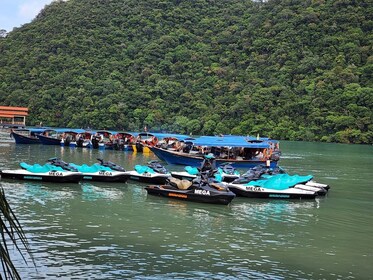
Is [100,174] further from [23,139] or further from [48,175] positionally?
[23,139]

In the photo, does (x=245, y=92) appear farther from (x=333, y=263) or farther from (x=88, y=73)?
(x=333, y=263)

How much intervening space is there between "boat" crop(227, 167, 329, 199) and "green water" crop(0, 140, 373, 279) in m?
0.55

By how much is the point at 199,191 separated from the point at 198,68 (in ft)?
337

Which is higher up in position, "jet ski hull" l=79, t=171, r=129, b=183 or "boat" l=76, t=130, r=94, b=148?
"boat" l=76, t=130, r=94, b=148

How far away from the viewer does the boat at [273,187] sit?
2423 centimetres

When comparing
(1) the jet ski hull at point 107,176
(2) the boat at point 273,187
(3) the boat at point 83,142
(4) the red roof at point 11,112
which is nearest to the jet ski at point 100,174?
(1) the jet ski hull at point 107,176

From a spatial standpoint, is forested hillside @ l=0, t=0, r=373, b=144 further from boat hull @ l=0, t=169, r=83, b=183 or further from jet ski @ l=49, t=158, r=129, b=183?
boat hull @ l=0, t=169, r=83, b=183

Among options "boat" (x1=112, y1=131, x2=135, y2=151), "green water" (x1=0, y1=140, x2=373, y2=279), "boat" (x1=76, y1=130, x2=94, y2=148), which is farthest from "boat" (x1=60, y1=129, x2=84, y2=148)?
"green water" (x1=0, y1=140, x2=373, y2=279)

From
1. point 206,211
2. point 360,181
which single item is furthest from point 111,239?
point 360,181

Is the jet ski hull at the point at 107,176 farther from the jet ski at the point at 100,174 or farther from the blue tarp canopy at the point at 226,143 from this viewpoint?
the blue tarp canopy at the point at 226,143

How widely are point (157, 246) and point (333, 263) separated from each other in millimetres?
5070

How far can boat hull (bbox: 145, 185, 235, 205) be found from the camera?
70.2ft

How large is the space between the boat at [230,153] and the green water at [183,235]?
14.0 meters

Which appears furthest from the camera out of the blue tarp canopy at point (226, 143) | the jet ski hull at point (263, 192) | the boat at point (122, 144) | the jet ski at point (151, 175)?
the boat at point (122, 144)
